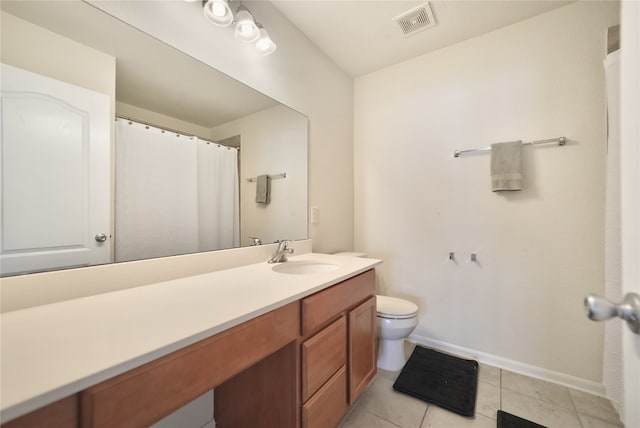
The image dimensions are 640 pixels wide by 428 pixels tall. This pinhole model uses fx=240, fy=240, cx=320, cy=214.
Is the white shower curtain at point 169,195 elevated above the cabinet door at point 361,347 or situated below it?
above

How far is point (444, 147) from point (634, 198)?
1620 mm

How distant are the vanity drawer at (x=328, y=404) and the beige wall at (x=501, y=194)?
116cm

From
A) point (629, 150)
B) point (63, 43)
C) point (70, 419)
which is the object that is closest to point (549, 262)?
point (629, 150)

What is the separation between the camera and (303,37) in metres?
1.80

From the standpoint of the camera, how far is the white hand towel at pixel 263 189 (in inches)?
58.2

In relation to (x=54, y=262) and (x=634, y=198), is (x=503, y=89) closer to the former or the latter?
(x=634, y=198)

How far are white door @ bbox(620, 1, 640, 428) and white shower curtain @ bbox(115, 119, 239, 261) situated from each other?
1.37m

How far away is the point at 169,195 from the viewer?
1096mm

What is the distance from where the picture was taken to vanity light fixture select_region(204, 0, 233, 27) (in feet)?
3.72

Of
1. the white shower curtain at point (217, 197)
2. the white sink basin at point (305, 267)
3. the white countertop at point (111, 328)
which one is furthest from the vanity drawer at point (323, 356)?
the white shower curtain at point (217, 197)

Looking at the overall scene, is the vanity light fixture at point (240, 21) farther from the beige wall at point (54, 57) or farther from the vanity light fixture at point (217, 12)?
the beige wall at point (54, 57)

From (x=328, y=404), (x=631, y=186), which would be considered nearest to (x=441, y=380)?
(x=328, y=404)

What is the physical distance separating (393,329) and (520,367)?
0.93 meters

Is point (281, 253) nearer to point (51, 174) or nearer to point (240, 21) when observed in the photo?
point (51, 174)
